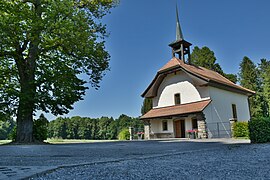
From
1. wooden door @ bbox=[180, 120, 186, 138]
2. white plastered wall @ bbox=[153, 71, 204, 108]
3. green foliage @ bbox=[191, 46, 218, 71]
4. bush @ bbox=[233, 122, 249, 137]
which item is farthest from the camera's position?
green foliage @ bbox=[191, 46, 218, 71]

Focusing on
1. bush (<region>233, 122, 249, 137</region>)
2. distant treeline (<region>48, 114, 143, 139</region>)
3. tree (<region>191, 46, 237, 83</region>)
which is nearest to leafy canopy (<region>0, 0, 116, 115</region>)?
bush (<region>233, 122, 249, 137</region>)

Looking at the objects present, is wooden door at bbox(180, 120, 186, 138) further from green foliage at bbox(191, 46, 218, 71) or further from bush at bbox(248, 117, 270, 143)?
green foliage at bbox(191, 46, 218, 71)

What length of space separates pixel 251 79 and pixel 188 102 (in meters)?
20.6

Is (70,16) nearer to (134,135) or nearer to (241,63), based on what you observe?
(134,135)

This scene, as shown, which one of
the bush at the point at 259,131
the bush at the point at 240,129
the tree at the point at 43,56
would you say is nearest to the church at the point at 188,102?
the bush at the point at 240,129

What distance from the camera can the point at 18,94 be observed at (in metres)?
14.0

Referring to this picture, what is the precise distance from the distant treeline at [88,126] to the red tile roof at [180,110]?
2986 centimetres

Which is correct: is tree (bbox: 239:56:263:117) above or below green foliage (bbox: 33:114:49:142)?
above

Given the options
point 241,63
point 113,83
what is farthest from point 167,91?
point 241,63

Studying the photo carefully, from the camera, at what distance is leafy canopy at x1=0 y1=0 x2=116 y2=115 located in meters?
13.7

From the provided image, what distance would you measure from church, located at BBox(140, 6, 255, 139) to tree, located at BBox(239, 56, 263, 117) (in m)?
11.3

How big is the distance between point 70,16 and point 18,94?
547 cm

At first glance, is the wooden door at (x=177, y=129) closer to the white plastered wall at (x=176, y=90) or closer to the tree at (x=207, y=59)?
the white plastered wall at (x=176, y=90)

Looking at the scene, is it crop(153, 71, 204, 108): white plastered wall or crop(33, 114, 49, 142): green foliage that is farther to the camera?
crop(153, 71, 204, 108): white plastered wall
